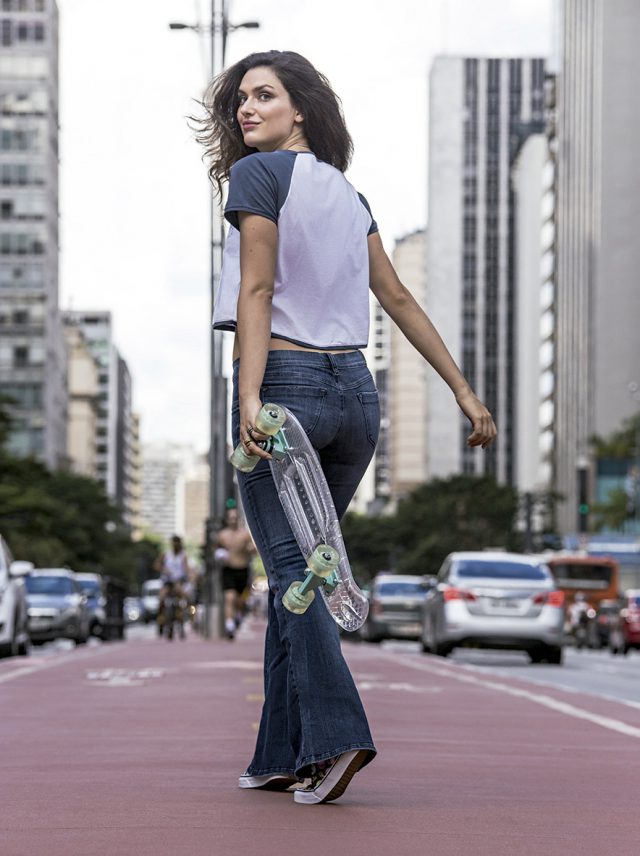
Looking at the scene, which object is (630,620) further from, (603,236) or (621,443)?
(603,236)

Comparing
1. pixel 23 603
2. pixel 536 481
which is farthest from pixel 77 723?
pixel 536 481

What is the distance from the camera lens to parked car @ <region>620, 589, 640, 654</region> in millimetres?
45156

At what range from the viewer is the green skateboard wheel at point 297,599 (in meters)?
5.72

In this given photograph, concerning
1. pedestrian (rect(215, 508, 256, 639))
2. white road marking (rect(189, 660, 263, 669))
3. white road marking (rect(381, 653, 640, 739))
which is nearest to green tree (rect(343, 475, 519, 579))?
pedestrian (rect(215, 508, 256, 639))

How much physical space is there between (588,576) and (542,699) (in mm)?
57196

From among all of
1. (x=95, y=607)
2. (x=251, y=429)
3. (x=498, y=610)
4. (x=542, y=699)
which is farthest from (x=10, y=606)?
(x=95, y=607)

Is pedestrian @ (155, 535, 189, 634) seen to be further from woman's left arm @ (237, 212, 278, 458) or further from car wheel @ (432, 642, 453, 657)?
woman's left arm @ (237, 212, 278, 458)

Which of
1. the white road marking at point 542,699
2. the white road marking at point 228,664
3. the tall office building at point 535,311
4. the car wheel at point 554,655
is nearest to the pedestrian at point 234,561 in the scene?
the car wheel at point 554,655

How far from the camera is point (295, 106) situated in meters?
6.23

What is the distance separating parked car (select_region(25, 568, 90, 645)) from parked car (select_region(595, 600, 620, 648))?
44.0 ft

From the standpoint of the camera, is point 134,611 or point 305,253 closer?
point 305,253

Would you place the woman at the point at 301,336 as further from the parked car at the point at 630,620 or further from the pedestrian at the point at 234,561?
the parked car at the point at 630,620

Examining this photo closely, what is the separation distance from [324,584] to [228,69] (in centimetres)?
170

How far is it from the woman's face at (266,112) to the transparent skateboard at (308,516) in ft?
3.13
